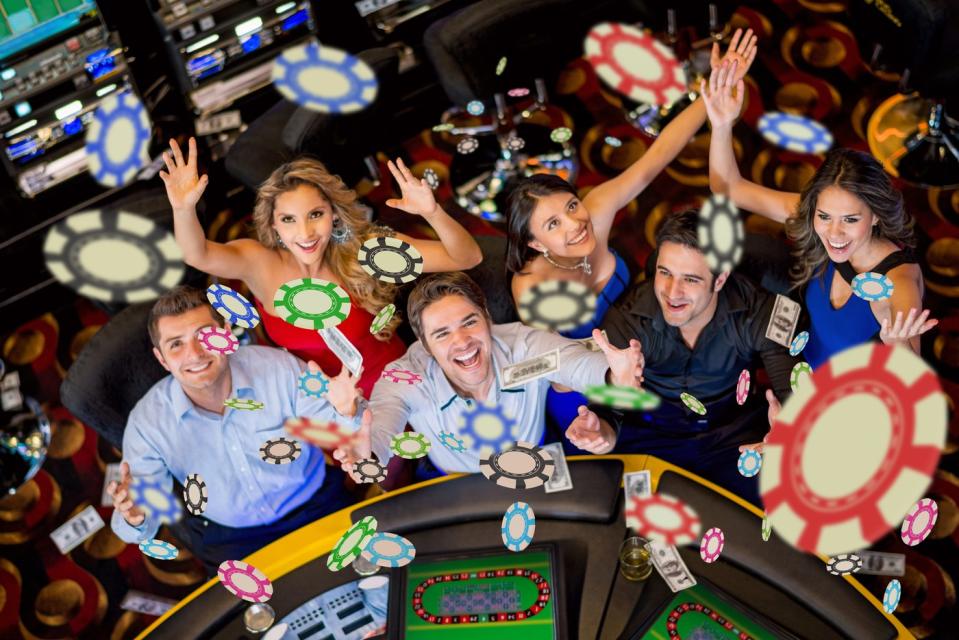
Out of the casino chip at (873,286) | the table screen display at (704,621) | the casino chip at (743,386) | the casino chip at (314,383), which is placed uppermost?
the casino chip at (873,286)

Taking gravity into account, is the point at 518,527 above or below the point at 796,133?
above

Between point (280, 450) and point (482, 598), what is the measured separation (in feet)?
2.76

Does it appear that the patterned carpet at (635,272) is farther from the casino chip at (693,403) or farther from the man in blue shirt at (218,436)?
the casino chip at (693,403)

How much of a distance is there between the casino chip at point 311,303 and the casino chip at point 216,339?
219 millimetres

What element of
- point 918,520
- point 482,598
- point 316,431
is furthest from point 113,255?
point 918,520

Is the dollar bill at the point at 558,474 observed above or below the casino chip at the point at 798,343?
above

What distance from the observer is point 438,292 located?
10.7ft

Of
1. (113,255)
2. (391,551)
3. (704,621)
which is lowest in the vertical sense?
(704,621)

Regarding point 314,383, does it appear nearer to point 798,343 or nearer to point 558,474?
point 558,474

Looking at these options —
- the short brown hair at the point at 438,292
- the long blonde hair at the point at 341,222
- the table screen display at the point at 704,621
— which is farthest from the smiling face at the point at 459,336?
the table screen display at the point at 704,621

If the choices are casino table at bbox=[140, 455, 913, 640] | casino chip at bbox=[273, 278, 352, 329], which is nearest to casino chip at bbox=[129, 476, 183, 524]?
casino table at bbox=[140, 455, 913, 640]

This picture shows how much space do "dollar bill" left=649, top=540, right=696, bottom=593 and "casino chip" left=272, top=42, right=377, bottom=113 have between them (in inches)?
79.1

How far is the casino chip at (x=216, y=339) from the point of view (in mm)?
3314

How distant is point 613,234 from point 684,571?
2.16 metres
